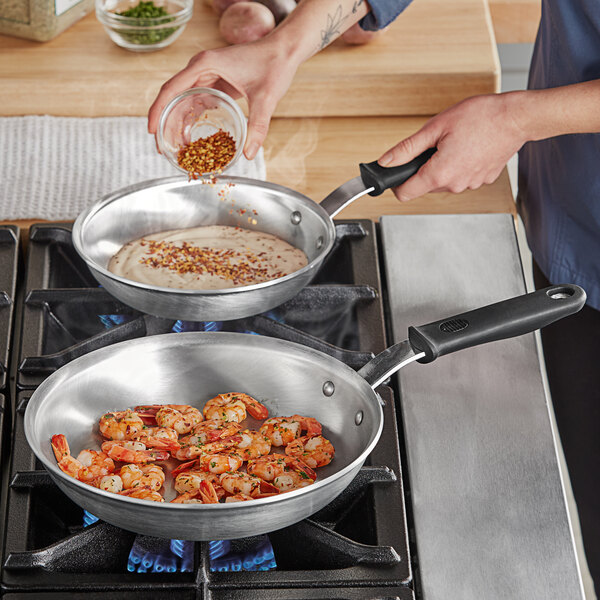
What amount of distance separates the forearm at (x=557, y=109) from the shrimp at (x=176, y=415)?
1.81ft

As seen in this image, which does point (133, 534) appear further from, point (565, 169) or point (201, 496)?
point (565, 169)

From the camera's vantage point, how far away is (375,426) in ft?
2.59

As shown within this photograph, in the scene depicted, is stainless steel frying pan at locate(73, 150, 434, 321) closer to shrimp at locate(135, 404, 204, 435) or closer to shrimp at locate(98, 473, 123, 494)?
shrimp at locate(135, 404, 204, 435)

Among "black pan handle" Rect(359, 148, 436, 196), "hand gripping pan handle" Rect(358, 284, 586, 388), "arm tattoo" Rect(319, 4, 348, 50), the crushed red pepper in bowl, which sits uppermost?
"arm tattoo" Rect(319, 4, 348, 50)

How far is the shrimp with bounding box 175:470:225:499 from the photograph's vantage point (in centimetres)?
78

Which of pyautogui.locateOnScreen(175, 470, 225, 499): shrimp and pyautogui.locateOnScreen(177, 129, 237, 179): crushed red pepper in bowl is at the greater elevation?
pyautogui.locateOnScreen(177, 129, 237, 179): crushed red pepper in bowl

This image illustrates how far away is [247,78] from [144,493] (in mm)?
682

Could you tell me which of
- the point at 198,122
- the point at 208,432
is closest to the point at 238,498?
the point at 208,432

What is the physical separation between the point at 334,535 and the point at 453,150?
55 cm

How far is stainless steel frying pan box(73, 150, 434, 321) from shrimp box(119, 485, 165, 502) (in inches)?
9.7

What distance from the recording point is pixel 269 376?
926mm

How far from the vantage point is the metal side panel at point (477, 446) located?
77 cm

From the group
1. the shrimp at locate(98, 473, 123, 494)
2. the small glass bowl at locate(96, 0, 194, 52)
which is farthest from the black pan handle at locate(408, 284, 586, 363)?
the small glass bowl at locate(96, 0, 194, 52)

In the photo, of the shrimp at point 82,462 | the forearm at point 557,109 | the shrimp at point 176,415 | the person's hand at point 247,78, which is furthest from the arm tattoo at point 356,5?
the shrimp at point 82,462
